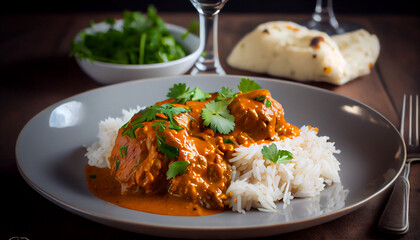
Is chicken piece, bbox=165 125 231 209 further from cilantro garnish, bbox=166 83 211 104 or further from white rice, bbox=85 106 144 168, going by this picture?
white rice, bbox=85 106 144 168

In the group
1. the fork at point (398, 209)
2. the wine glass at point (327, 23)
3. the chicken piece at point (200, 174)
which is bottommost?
the wine glass at point (327, 23)

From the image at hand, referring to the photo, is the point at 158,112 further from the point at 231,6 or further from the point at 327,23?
the point at 231,6

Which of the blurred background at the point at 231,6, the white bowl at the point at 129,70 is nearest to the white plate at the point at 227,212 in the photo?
the white bowl at the point at 129,70

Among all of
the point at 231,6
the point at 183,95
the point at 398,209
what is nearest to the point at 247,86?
the point at 183,95

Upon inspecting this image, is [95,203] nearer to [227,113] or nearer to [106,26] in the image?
[227,113]

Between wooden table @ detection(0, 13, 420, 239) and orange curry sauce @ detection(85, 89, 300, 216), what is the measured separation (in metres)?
0.25

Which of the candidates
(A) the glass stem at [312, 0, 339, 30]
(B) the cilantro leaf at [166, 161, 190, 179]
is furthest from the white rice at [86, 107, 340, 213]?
(A) the glass stem at [312, 0, 339, 30]

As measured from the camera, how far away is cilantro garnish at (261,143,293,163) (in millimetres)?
3010

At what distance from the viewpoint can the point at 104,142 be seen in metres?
3.38

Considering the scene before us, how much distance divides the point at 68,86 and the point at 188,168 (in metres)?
2.32

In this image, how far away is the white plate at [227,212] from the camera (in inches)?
95.0

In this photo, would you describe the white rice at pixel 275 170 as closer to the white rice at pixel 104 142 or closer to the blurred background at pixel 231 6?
the white rice at pixel 104 142

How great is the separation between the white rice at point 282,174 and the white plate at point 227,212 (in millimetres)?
76

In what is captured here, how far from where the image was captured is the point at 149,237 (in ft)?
8.68
